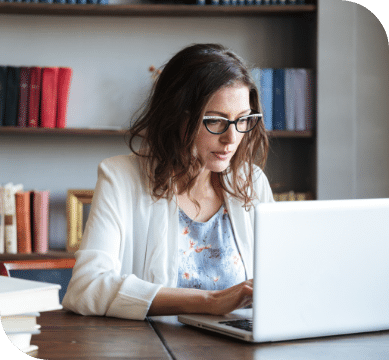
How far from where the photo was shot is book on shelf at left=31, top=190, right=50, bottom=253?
100.0 inches

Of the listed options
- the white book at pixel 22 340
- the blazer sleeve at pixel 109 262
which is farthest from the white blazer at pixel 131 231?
the white book at pixel 22 340

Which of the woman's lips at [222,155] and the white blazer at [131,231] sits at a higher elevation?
the woman's lips at [222,155]

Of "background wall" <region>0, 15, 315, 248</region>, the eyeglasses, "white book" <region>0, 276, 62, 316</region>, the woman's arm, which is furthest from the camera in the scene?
"background wall" <region>0, 15, 315, 248</region>

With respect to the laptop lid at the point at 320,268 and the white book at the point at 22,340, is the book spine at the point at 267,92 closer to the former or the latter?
the laptop lid at the point at 320,268

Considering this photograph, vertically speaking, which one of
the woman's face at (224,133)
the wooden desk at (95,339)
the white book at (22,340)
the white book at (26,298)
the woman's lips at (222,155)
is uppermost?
the woman's face at (224,133)

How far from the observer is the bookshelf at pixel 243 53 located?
2.55 metres

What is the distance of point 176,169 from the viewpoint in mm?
1604

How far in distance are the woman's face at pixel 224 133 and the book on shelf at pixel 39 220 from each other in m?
1.25

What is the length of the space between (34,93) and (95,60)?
41 cm

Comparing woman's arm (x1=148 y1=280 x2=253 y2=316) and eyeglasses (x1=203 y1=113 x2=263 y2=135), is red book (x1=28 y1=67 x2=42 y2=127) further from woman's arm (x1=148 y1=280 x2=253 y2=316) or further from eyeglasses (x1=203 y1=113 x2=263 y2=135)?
woman's arm (x1=148 y1=280 x2=253 y2=316)

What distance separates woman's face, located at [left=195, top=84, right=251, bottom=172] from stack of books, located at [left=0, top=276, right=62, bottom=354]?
796 millimetres

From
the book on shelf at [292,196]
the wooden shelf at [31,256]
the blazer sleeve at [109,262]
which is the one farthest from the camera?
the book on shelf at [292,196]

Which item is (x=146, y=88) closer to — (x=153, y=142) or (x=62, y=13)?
(x=62, y=13)

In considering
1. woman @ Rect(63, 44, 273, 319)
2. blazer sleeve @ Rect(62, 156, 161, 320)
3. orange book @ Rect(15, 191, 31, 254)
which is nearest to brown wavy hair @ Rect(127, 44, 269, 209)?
woman @ Rect(63, 44, 273, 319)
